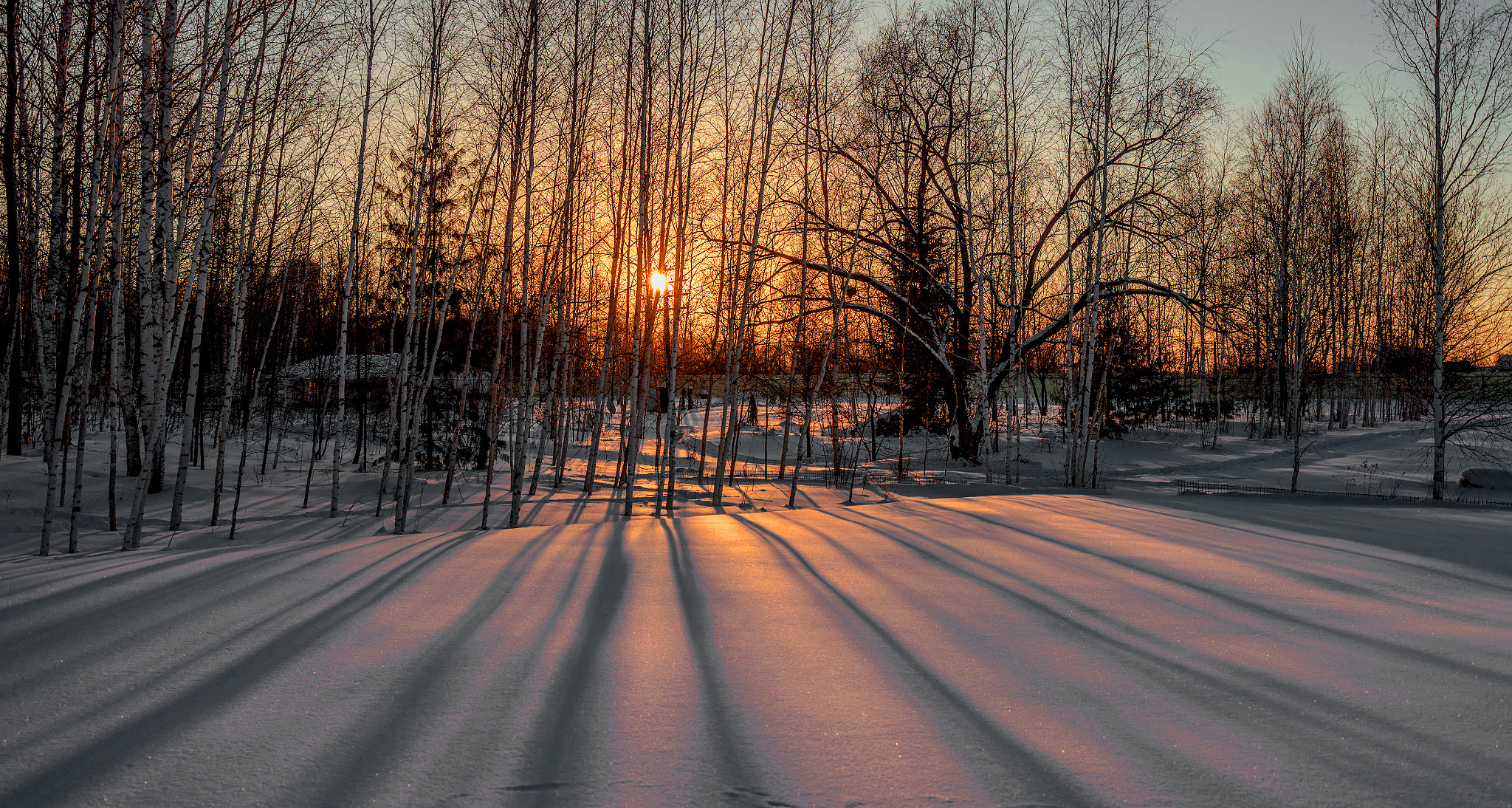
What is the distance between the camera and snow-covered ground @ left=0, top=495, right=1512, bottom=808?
2.17 m

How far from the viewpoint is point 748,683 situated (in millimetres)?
2922

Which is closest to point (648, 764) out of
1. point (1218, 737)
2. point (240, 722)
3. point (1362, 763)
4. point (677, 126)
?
point (240, 722)

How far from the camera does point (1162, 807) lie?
2.04 m

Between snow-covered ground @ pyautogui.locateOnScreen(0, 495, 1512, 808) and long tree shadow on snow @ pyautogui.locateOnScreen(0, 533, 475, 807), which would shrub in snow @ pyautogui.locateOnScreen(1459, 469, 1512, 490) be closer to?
snow-covered ground @ pyautogui.locateOnScreen(0, 495, 1512, 808)

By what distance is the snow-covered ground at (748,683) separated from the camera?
2166mm

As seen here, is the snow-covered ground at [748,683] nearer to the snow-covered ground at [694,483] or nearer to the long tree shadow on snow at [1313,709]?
the long tree shadow on snow at [1313,709]

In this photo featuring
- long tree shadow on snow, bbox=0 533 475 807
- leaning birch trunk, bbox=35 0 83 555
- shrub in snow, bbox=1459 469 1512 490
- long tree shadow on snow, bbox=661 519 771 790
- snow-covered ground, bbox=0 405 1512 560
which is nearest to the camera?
long tree shadow on snow, bbox=0 533 475 807

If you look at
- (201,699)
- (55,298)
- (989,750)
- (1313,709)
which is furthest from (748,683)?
(55,298)

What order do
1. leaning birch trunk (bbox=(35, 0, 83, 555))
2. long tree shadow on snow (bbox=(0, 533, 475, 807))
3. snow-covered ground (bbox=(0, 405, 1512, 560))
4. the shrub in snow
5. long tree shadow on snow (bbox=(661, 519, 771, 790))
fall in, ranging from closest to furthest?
long tree shadow on snow (bbox=(0, 533, 475, 807))
long tree shadow on snow (bbox=(661, 519, 771, 790))
leaning birch trunk (bbox=(35, 0, 83, 555))
snow-covered ground (bbox=(0, 405, 1512, 560))
the shrub in snow

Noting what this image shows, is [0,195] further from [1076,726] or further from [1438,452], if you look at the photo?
[1438,452]

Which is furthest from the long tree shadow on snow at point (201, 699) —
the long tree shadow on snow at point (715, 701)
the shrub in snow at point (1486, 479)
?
the shrub in snow at point (1486, 479)

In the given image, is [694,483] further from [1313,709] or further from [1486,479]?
[1486,479]

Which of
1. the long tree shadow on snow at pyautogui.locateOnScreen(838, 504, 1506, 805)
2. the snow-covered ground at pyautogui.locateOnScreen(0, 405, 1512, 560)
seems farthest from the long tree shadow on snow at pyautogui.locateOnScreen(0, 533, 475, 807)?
the snow-covered ground at pyautogui.locateOnScreen(0, 405, 1512, 560)

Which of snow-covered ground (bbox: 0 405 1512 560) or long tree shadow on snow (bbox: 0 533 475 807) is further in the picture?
snow-covered ground (bbox: 0 405 1512 560)
